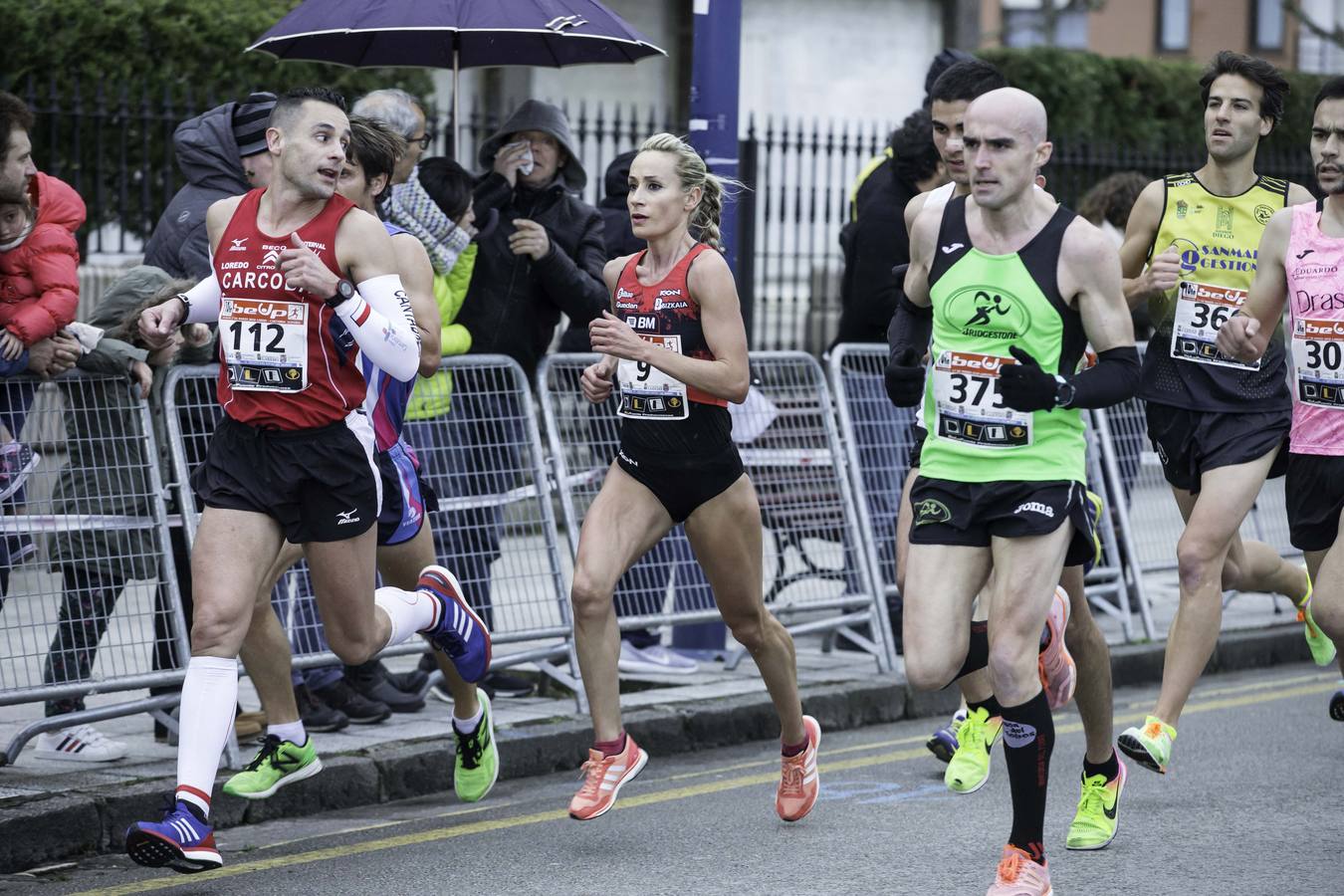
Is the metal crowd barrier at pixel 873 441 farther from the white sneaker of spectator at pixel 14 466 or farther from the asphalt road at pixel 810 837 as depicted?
the white sneaker of spectator at pixel 14 466

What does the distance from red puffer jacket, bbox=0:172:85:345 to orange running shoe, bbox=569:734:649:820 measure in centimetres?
234

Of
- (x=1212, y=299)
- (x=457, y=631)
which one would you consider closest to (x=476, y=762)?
(x=457, y=631)

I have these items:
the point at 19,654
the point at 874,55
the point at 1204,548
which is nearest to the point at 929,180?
the point at 1204,548

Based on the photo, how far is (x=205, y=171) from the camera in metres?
7.34

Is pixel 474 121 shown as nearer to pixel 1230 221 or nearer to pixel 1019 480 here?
pixel 1230 221

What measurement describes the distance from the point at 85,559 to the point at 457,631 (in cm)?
131

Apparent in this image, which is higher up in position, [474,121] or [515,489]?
[474,121]

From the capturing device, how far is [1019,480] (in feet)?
17.3

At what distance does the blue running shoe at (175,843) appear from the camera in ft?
16.6

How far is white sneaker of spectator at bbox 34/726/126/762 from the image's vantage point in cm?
677

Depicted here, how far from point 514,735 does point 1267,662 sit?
4.56m

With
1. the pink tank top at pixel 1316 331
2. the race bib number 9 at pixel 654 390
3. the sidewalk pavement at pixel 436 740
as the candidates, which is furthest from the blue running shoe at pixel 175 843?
the pink tank top at pixel 1316 331

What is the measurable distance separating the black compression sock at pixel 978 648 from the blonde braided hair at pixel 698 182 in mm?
1584

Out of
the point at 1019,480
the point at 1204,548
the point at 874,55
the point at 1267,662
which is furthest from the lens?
the point at 874,55
